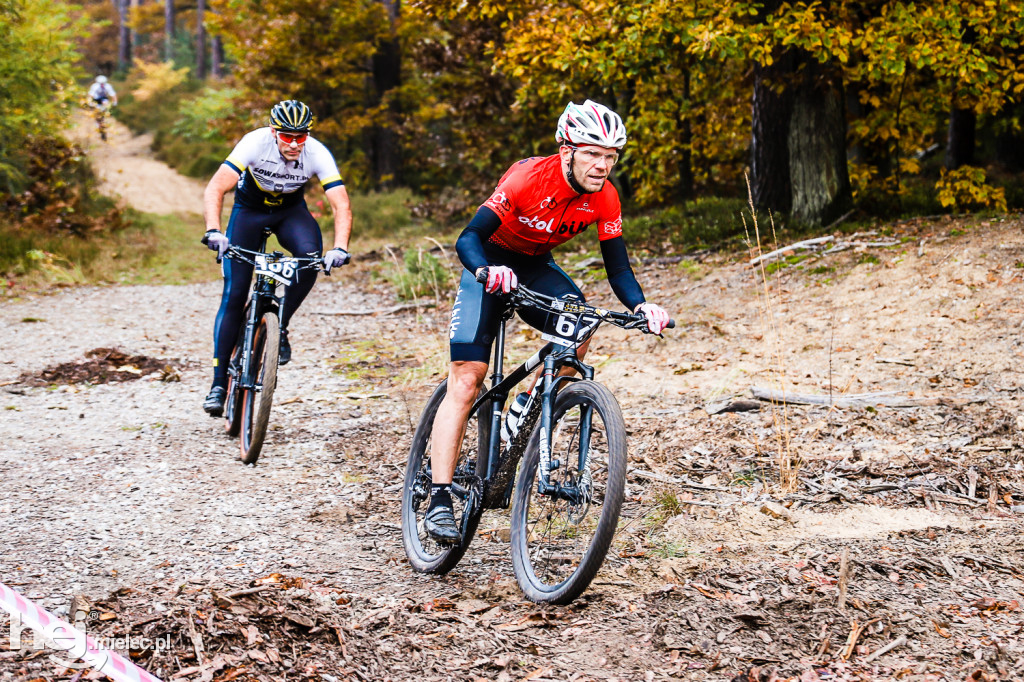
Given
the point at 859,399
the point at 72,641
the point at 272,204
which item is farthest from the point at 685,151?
the point at 72,641

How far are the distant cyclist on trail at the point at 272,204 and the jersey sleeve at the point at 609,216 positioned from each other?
206 centimetres

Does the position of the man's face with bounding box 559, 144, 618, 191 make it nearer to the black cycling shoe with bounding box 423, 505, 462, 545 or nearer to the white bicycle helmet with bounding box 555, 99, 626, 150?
the white bicycle helmet with bounding box 555, 99, 626, 150

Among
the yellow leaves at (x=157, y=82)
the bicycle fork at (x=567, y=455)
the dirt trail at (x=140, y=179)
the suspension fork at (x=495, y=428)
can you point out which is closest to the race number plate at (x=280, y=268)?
the suspension fork at (x=495, y=428)

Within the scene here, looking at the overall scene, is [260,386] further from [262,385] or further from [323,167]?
[323,167]

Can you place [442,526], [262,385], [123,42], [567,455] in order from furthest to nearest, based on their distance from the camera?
[123,42], [262,385], [442,526], [567,455]

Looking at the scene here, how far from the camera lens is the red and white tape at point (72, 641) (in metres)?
2.67

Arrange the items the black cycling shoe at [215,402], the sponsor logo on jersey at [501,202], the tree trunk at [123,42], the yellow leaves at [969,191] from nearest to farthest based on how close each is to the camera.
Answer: the sponsor logo on jersey at [501,202] < the black cycling shoe at [215,402] < the yellow leaves at [969,191] < the tree trunk at [123,42]

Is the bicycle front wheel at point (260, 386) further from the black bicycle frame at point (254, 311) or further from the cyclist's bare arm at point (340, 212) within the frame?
the cyclist's bare arm at point (340, 212)

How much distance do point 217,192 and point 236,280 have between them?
67 cm

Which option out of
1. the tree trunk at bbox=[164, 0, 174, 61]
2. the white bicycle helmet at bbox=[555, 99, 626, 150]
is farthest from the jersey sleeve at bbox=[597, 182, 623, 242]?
the tree trunk at bbox=[164, 0, 174, 61]

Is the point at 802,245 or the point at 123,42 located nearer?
the point at 802,245

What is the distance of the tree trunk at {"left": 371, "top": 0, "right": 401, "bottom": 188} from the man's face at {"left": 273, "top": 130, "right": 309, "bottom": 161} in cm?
1587

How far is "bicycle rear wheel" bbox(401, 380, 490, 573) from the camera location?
12.8 feet

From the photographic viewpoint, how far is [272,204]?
6125 mm
